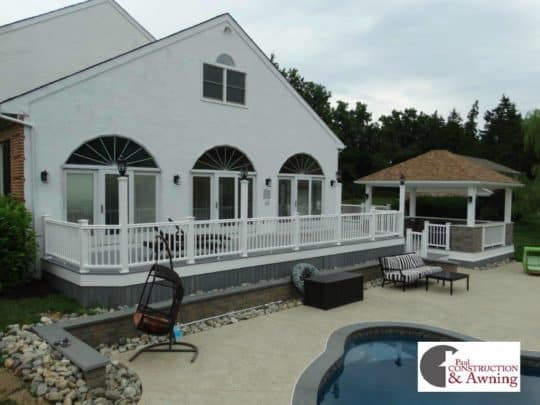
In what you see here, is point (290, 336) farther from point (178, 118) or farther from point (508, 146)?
point (508, 146)

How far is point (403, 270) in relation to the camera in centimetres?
1180

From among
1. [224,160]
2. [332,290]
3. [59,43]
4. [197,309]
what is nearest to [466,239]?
[332,290]

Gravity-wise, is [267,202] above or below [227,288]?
above

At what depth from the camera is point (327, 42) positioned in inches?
650

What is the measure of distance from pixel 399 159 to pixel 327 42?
105 ft

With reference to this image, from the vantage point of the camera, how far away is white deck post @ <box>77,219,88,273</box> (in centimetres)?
770

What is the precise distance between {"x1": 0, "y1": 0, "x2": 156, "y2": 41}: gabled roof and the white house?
7 cm

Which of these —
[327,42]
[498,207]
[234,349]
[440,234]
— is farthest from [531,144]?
[234,349]

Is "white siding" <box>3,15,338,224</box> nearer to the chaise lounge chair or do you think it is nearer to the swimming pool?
the chaise lounge chair

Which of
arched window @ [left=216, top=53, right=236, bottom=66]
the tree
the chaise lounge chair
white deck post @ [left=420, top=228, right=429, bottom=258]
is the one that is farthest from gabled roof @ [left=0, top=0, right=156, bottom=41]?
the tree

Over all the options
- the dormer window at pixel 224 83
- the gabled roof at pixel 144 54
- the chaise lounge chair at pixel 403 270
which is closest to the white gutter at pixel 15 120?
the gabled roof at pixel 144 54

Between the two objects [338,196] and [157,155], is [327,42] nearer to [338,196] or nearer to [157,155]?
[338,196]

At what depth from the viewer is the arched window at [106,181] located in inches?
393

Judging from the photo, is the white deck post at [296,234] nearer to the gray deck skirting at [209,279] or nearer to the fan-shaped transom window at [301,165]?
the gray deck skirting at [209,279]
